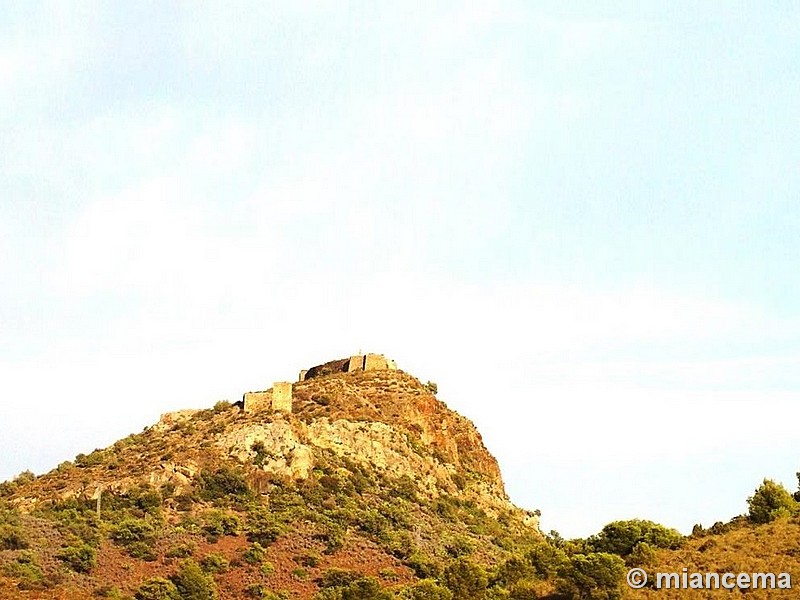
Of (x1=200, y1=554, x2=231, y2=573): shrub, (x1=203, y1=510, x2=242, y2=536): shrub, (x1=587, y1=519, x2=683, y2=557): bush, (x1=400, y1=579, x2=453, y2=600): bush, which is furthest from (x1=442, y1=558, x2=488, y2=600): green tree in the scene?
(x1=203, y1=510, x2=242, y2=536): shrub

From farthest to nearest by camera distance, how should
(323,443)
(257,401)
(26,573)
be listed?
1. (257,401)
2. (323,443)
3. (26,573)

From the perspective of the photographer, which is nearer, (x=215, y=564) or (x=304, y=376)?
(x=215, y=564)

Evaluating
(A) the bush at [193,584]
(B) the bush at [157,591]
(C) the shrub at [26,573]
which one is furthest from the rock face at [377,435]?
(C) the shrub at [26,573]

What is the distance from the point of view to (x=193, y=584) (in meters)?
56.0

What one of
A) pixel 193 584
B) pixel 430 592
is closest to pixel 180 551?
pixel 193 584

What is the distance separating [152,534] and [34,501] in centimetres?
1373

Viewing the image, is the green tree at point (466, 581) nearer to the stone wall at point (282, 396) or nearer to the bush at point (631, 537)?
the bush at point (631, 537)

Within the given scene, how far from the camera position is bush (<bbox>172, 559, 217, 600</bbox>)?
55.4 m

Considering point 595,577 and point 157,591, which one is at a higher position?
point 595,577

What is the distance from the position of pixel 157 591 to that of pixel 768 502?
114ft

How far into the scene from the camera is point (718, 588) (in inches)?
1543

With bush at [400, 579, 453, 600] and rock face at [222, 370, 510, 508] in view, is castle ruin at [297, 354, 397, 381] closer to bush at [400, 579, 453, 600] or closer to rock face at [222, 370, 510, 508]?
rock face at [222, 370, 510, 508]

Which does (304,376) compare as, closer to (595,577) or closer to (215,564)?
(215,564)

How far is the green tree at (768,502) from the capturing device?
54.0 meters
